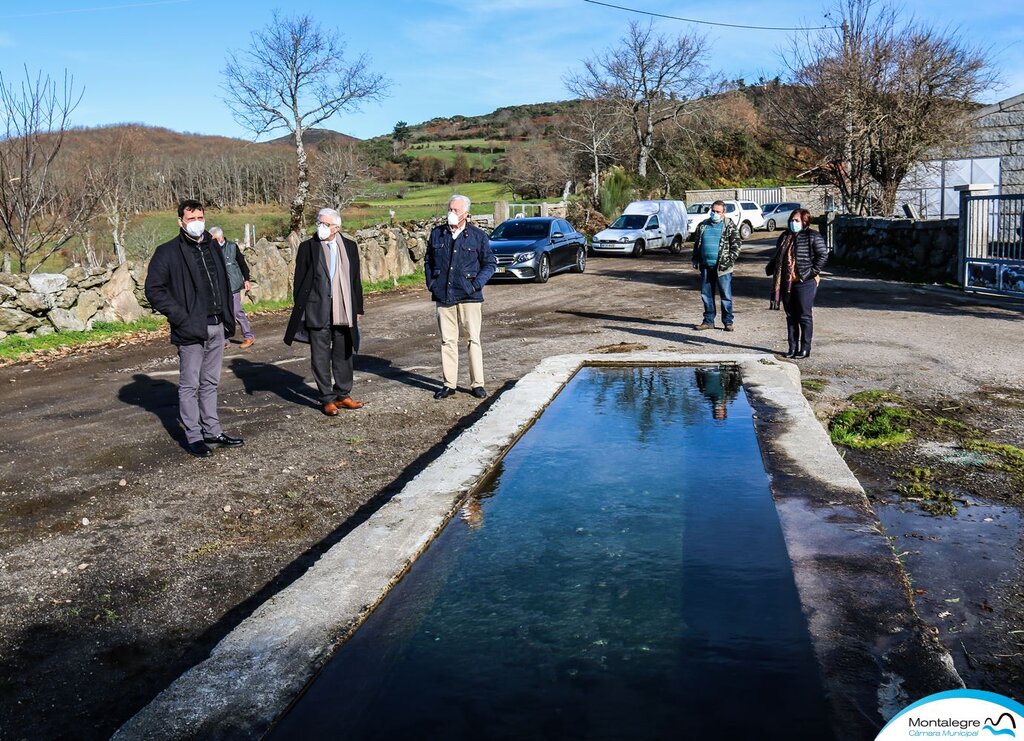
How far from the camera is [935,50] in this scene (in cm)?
2453

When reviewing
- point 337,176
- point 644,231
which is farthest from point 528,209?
point 337,176

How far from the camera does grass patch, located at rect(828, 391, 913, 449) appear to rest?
7000 mm

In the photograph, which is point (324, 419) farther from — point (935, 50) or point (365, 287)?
point (935, 50)

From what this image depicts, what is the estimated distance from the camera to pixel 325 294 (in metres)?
8.20

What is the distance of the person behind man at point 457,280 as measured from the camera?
8.72 m

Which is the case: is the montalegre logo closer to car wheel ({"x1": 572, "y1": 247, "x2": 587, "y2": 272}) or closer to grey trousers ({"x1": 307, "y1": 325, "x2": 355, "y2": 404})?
grey trousers ({"x1": 307, "y1": 325, "x2": 355, "y2": 404})

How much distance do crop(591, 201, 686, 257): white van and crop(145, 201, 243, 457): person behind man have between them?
2225 centimetres

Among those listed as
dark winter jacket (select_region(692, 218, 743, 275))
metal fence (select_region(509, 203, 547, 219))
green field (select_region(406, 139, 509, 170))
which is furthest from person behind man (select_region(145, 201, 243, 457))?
green field (select_region(406, 139, 509, 170))

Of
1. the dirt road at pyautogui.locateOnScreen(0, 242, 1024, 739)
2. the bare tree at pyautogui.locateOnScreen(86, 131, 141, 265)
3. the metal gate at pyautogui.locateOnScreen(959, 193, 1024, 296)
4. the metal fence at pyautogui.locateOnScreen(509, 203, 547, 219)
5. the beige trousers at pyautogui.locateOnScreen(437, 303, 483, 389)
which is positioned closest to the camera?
the dirt road at pyautogui.locateOnScreen(0, 242, 1024, 739)

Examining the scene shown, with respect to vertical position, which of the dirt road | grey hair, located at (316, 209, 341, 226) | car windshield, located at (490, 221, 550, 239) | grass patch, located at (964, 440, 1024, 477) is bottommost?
grass patch, located at (964, 440, 1024, 477)

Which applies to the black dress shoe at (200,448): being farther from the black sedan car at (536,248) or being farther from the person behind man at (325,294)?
the black sedan car at (536,248)

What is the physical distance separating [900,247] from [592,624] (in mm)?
19580

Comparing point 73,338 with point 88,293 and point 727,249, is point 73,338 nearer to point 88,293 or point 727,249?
point 88,293

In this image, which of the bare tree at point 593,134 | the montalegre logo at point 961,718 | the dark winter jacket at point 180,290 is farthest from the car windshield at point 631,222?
the montalegre logo at point 961,718
